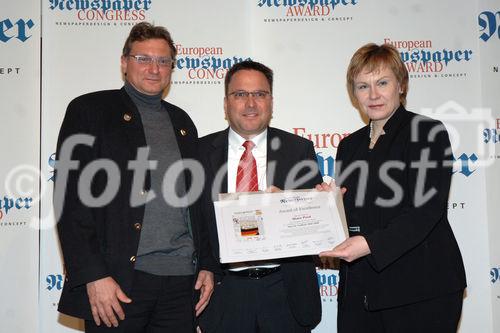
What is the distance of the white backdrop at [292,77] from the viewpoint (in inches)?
143

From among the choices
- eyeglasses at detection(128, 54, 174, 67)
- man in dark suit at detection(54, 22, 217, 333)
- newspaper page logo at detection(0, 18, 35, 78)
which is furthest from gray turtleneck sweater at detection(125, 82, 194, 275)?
newspaper page logo at detection(0, 18, 35, 78)

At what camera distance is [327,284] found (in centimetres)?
371

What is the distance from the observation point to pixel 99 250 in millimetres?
2176

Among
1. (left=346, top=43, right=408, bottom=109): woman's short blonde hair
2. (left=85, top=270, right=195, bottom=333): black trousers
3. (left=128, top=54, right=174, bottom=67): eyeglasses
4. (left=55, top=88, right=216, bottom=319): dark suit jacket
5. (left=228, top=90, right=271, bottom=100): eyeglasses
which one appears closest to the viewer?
(left=55, top=88, right=216, bottom=319): dark suit jacket

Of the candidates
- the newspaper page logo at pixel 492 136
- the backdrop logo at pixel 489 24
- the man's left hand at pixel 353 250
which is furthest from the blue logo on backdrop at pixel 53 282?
the backdrop logo at pixel 489 24

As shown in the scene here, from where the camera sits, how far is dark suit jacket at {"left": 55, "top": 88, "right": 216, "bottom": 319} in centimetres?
211

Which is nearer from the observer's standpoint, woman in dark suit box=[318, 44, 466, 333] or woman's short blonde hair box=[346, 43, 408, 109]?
woman in dark suit box=[318, 44, 466, 333]

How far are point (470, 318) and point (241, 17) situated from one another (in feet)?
10.2

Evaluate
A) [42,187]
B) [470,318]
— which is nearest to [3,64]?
Result: [42,187]

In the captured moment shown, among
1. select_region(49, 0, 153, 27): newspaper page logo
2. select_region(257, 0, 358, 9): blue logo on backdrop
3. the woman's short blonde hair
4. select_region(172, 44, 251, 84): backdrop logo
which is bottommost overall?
the woman's short blonde hair

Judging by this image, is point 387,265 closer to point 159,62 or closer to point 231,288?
point 231,288

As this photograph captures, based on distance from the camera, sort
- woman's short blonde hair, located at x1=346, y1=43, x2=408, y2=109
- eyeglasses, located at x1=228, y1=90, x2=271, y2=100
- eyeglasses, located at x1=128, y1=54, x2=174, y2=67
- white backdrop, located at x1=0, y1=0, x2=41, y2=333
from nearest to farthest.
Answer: woman's short blonde hair, located at x1=346, y1=43, x2=408, y2=109 → eyeglasses, located at x1=128, y1=54, x2=174, y2=67 → eyeglasses, located at x1=228, y1=90, x2=271, y2=100 → white backdrop, located at x1=0, y1=0, x2=41, y2=333

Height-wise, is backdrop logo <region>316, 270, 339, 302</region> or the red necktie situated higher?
the red necktie

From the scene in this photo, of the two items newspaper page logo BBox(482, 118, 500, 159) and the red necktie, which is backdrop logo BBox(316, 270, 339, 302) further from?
newspaper page logo BBox(482, 118, 500, 159)
